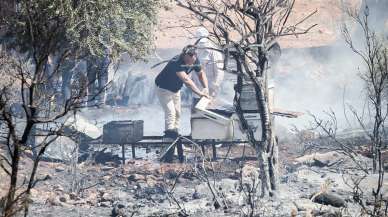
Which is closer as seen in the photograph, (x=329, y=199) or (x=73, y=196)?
(x=329, y=199)

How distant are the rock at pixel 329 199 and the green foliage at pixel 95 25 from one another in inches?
162

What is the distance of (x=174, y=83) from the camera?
38.3 feet

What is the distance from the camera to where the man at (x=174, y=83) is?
37.0 feet

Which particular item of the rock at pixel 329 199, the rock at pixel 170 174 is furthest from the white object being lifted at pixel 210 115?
the rock at pixel 329 199

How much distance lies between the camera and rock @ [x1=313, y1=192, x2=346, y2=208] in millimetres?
7582

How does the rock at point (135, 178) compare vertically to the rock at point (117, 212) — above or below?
above

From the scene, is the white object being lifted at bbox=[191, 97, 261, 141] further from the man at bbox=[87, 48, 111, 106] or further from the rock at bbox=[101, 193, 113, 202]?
the rock at bbox=[101, 193, 113, 202]

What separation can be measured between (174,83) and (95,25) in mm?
3162

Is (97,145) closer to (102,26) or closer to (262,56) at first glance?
(102,26)

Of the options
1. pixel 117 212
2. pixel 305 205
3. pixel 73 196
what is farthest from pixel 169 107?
pixel 305 205

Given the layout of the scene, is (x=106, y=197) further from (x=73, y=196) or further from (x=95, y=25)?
(x=95, y=25)

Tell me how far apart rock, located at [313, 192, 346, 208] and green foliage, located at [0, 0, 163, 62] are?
4110 millimetres

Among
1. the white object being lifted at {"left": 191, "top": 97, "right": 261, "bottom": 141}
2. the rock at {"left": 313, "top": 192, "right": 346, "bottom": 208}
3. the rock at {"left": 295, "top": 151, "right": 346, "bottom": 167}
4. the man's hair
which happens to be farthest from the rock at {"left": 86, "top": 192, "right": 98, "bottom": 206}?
the rock at {"left": 295, "top": 151, "right": 346, "bottom": 167}

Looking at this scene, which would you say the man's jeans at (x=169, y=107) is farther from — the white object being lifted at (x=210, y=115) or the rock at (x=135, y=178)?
the rock at (x=135, y=178)
